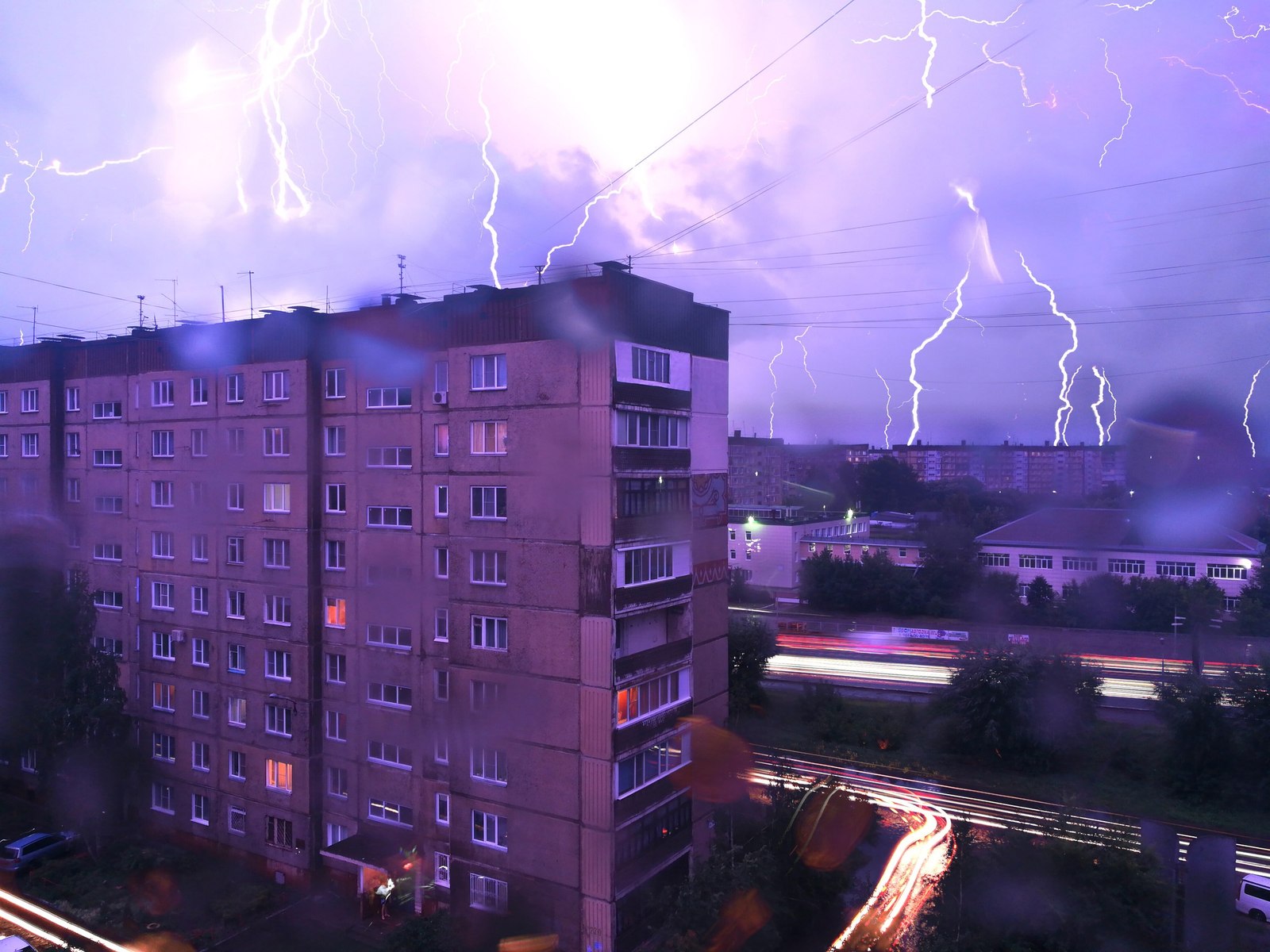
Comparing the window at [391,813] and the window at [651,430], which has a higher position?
the window at [651,430]

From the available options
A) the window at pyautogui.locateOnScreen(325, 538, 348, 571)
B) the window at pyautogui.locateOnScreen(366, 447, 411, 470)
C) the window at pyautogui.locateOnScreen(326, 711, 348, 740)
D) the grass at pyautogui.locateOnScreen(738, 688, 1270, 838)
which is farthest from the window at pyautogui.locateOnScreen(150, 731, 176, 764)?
the grass at pyautogui.locateOnScreen(738, 688, 1270, 838)

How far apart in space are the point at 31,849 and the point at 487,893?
11019 mm

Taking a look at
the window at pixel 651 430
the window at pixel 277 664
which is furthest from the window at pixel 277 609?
the window at pixel 651 430

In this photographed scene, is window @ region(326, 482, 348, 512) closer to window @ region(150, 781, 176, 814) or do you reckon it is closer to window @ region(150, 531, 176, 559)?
window @ region(150, 531, 176, 559)

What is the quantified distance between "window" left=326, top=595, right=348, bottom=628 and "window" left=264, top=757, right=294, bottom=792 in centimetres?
305

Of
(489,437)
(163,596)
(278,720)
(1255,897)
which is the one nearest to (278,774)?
(278,720)

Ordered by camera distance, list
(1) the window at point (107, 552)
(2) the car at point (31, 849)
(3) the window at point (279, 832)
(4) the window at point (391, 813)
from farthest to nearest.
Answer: (1) the window at point (107, 552) < (2) the car at point (31, 849) < (3) the window at point (279, 832) < (4) the window at point (391, 813)

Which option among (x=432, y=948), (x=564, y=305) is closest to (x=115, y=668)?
(x=432, y=948)

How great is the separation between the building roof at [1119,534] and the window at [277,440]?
1413 inches

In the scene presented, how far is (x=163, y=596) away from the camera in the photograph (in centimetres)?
1764

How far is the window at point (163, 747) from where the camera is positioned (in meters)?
17.4

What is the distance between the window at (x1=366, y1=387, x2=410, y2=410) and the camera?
46.6 ft

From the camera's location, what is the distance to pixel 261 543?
52.4ft

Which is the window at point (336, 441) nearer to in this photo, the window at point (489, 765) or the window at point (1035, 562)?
the window at point (489, 765)
